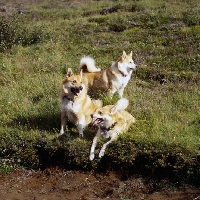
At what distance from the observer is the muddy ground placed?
272 inches

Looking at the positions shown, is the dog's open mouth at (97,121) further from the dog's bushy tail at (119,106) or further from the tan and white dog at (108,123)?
the dog's bushy tail at (119,106)

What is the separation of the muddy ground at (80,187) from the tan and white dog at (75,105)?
38.2 inches

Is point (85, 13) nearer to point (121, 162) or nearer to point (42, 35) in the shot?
Result: point (42, 35)

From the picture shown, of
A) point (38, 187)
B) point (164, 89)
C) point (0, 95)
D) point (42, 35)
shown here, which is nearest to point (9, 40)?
point (42, 35)

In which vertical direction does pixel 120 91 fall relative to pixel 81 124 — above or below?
above

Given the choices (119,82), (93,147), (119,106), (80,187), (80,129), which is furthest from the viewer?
(119,82)

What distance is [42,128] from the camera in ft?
29.1

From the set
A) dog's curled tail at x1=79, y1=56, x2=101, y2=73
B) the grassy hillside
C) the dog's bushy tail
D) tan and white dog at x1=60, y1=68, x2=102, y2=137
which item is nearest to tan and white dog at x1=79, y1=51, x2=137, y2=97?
dog's curled tail at x1=79, y1=56, x2=101, y2=73

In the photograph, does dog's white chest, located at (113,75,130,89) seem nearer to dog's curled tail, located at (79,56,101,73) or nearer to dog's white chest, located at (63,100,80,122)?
dog's curled tail, located at (79,56,101,73)

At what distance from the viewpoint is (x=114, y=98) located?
962cm

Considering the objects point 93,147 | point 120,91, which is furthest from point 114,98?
point 93,147

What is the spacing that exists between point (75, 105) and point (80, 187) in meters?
1.76

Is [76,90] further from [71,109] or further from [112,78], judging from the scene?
[112,78]

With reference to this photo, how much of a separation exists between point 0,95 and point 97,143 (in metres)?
3.85
